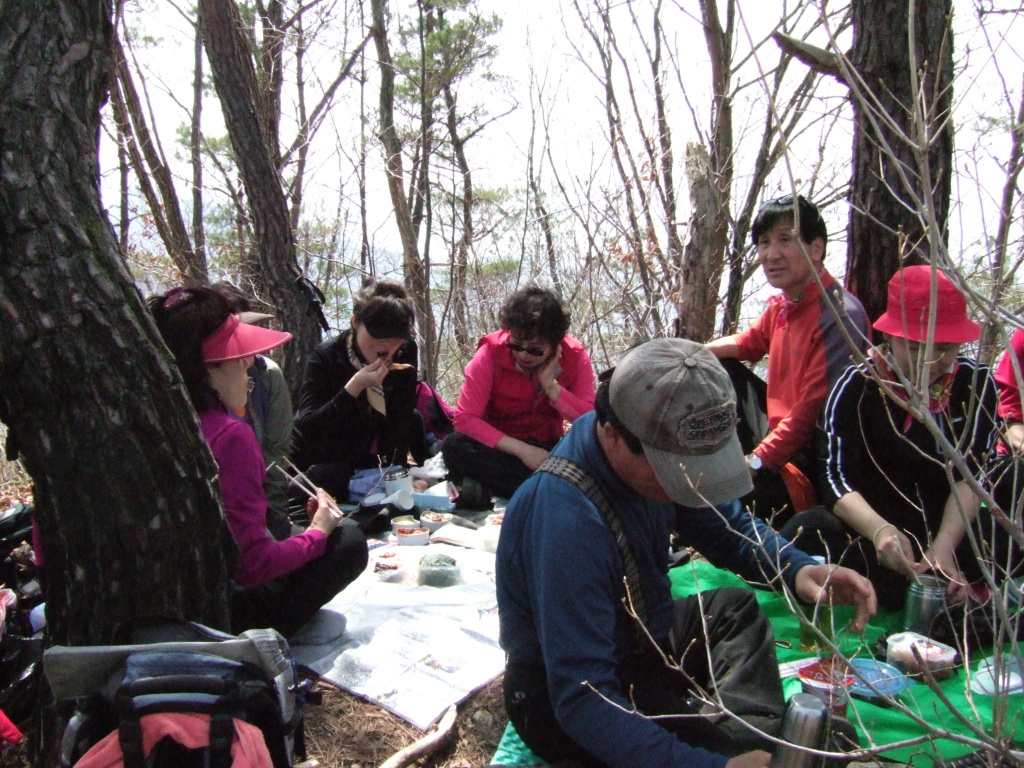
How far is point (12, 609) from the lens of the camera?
209 centimetres

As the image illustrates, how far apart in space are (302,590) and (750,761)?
1482 mm

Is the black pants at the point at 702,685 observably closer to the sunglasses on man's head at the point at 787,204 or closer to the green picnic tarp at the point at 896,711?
the green picnic tarp at the point at 896,711

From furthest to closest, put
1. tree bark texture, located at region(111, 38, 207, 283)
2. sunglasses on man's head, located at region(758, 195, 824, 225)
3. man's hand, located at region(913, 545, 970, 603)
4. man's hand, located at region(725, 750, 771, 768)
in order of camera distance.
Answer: tree bark texture, located at region(111, 38, 207, 283), sunglasses on man's head, located at region(758, 195, 824, 225), man's hand, located at region(913, 545, 970, 603), man's hand, located at region(725, 750, 771, 768)

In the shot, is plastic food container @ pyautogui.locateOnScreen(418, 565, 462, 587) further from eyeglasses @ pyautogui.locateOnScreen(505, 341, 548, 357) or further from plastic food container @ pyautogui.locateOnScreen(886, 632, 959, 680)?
plastic food container @ pyautogui.locateOnScreen(886, 632, 959, 680)

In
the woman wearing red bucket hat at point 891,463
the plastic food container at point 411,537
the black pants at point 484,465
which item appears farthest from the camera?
the black pants at point 484,465

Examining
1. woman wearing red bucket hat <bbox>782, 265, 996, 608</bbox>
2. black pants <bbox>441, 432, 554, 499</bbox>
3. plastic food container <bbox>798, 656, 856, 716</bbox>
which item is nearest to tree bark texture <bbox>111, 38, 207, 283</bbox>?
black pants <bbox>441, 432, 554, 499</bbox>

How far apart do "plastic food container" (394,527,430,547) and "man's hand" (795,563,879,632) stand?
1784mm

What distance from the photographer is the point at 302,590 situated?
236 cm

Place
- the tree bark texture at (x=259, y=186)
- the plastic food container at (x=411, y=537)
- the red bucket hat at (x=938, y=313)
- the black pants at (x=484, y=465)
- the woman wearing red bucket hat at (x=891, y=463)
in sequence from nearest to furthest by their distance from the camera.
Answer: the red bucket hat at (x=938, y=313), the woman wearing red bucket hat at (x=891, y=463), the plastic food container at (x=411, y=537), the black pants at (x=484, y=465), the tree bark texture at (x=259, y=186)

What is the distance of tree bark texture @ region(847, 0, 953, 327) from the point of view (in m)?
3.05

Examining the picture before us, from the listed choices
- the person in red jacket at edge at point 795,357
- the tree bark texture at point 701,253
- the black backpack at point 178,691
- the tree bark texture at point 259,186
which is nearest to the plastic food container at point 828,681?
the person in red jacket at edge at point 795,357

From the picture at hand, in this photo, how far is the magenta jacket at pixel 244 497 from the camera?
6.61 feet

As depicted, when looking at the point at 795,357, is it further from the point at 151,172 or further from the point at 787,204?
the point at 151,172

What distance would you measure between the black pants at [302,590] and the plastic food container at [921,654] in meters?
1.59
